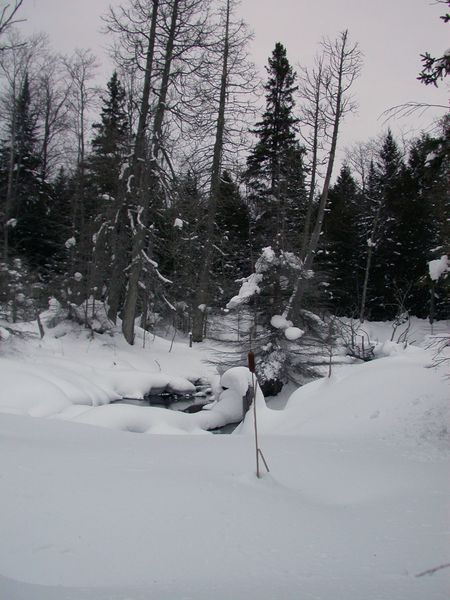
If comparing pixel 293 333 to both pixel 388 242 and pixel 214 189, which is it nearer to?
pixel 214 189

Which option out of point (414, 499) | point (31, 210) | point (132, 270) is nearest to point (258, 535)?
point (414, 499)

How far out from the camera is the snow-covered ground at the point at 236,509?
8.46ft

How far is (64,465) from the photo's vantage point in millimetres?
4195

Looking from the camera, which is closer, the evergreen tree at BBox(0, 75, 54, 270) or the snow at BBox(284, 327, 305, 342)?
the snow at BBox(284, 327, 305, 342)

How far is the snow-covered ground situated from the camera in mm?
2578

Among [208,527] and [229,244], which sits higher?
[229,244]

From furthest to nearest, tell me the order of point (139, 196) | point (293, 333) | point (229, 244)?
point (229, 244)
point (139, 196)
point (293, 333)

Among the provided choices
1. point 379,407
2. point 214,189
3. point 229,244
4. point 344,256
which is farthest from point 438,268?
point 344,256

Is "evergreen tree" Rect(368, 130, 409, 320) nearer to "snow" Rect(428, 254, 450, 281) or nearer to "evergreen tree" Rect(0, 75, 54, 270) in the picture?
"evergreen tree" Rect(0, 75, 54, 270)

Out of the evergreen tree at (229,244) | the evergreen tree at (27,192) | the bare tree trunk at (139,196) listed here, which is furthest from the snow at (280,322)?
the evergreen tree at (27,192)

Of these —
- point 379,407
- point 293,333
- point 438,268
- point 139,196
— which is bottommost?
point 379,407

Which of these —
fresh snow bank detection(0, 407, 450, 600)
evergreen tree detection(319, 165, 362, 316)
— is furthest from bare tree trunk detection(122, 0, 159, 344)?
evergreen tree detection(319, 165, 362, 316)

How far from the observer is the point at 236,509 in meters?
3.56

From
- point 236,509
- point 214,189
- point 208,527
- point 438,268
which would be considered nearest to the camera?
point 208,527
